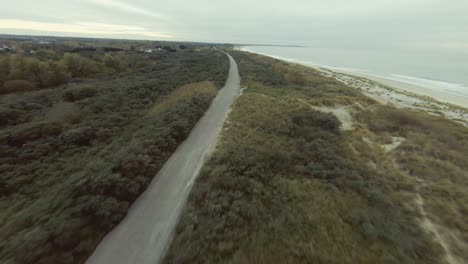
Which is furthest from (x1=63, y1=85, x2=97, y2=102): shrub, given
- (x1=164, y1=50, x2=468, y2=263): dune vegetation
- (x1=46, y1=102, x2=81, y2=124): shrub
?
(x1=164, y1=50, x2=468, y2=263): dune vegetation

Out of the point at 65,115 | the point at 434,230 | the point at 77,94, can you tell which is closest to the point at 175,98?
the point at 65,115

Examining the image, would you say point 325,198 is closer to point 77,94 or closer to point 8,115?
point 8,115

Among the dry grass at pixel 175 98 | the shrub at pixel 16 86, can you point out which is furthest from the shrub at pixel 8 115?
the shrub at pixel 16 86

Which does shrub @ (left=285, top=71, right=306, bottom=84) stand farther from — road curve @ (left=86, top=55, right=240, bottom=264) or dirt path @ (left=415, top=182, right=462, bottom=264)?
dirt path @ (left=415, top=182, right=462, bottom=264)

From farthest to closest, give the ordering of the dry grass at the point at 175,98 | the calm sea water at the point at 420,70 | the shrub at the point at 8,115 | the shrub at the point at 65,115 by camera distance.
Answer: the calm sea water at the point at 420,70 < the dry grass at the point at 175,98 < the shrub at the point at 65,115 < the shrub at the point at 8,115

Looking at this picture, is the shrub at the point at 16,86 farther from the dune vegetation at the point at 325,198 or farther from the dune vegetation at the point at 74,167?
the dune vegetation at the point at 325,198

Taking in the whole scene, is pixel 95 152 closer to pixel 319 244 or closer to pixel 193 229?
pixel 193 229

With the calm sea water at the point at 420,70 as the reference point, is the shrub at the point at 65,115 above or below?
below
